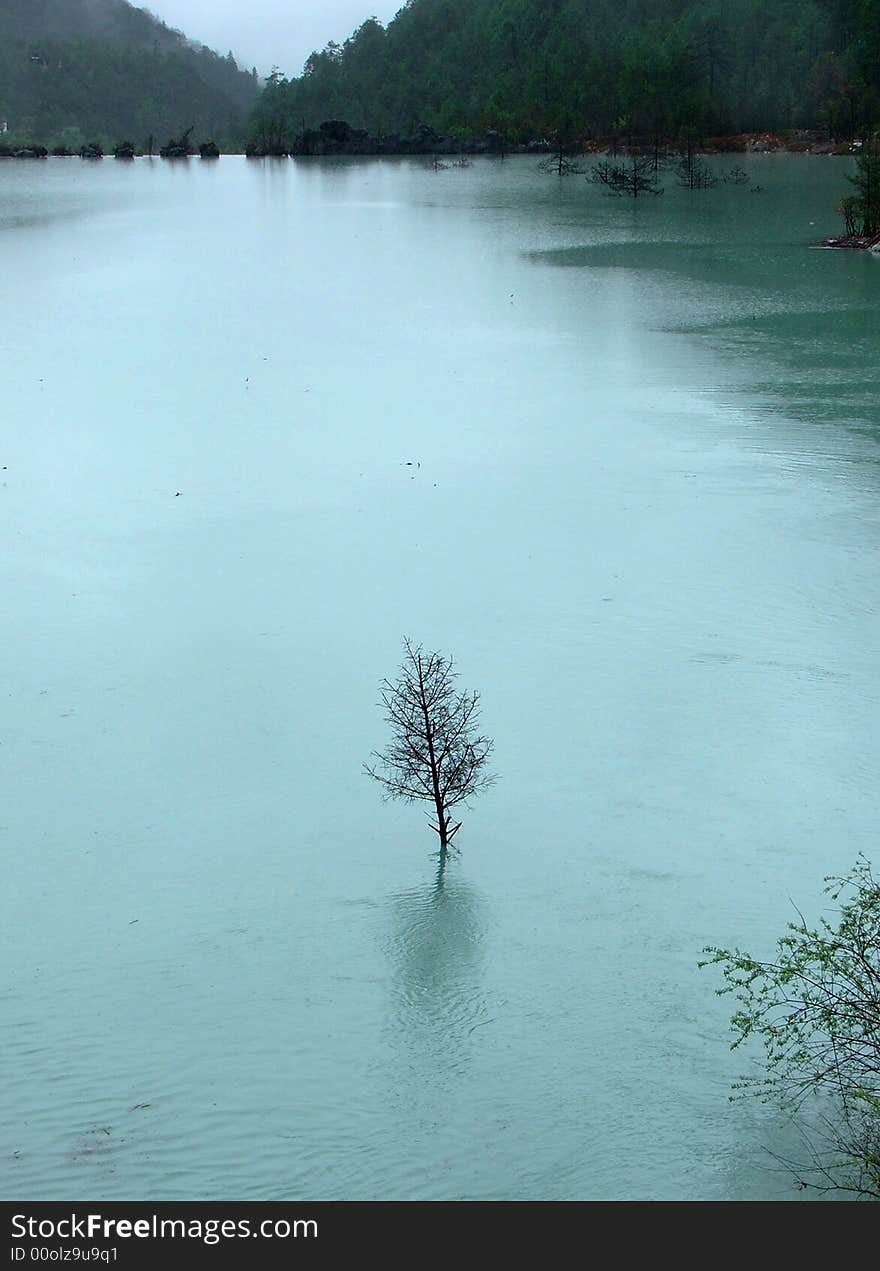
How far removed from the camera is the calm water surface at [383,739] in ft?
15.6

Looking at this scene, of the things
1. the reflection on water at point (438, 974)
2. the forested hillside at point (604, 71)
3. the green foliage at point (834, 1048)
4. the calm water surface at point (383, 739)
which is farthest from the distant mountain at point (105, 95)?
the green foliage at point (834, 1048)

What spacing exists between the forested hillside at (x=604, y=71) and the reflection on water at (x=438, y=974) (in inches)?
2036

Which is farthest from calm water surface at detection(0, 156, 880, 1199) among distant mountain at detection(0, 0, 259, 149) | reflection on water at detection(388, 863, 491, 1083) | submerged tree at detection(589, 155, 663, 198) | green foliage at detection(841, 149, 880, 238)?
distant mountain at detection(0, 0, 259, 149)

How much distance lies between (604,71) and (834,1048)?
218 ft

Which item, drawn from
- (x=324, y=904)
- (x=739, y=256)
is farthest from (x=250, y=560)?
(x=739, y=256)

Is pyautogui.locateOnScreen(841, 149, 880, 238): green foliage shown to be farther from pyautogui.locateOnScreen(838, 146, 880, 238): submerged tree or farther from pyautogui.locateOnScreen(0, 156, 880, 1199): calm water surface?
pyautogui.locateOnScreen(0, 156, 880, 1199): calm water surface

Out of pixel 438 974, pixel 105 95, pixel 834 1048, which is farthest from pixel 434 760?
pixel 105 95

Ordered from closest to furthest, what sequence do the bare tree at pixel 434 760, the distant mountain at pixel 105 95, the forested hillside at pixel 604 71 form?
the bare tree at pixel 434 760, the forested hillside at pixel 604 71, the distant mountain at pixel 105 95

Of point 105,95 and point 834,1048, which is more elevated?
point 105,95

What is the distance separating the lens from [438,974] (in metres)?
5.48

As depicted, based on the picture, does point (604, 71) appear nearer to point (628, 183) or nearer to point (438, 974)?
point (628, 183)

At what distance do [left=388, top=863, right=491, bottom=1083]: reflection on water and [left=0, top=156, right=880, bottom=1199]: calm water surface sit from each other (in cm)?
2

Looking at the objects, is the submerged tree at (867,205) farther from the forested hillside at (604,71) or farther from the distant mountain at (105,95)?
the distant mountain at (105,95)

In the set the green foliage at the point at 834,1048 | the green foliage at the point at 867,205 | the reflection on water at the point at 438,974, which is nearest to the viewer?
the green foliage at the point at 834,1048
